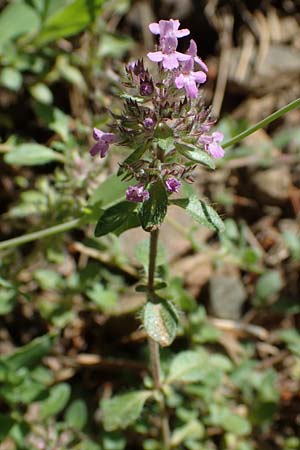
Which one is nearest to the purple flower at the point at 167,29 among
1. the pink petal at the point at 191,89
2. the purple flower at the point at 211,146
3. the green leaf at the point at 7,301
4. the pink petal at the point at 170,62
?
the pink petal at the point at 170,62

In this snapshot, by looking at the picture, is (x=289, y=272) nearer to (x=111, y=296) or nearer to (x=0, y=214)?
(x=111, y=296)

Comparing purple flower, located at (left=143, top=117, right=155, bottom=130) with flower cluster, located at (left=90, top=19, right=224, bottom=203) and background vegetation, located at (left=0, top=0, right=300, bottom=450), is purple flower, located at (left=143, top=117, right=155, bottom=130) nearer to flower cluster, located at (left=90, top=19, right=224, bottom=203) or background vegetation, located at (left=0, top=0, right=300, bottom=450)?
flower cluster, located at (left=90, top=19, right=224, bottom=203)

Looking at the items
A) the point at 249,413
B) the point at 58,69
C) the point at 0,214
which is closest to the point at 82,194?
the point at 0,214

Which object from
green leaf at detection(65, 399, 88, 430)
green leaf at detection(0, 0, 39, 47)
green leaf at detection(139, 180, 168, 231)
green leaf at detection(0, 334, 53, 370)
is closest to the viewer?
green leaf at detection(139, 180, 168, 231)

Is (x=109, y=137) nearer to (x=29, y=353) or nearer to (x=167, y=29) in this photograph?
(x=167, y=29)

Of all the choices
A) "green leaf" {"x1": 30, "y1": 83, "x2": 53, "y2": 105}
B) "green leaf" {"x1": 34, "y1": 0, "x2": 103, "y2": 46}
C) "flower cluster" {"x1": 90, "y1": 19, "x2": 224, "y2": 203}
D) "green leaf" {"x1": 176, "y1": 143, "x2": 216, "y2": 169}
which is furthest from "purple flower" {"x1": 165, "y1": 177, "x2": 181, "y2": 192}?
"green leaf" {"x1": 30, "y1": 83, "x2": 53, "y2": 105}

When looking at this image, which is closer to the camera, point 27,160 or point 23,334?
point 27,160
